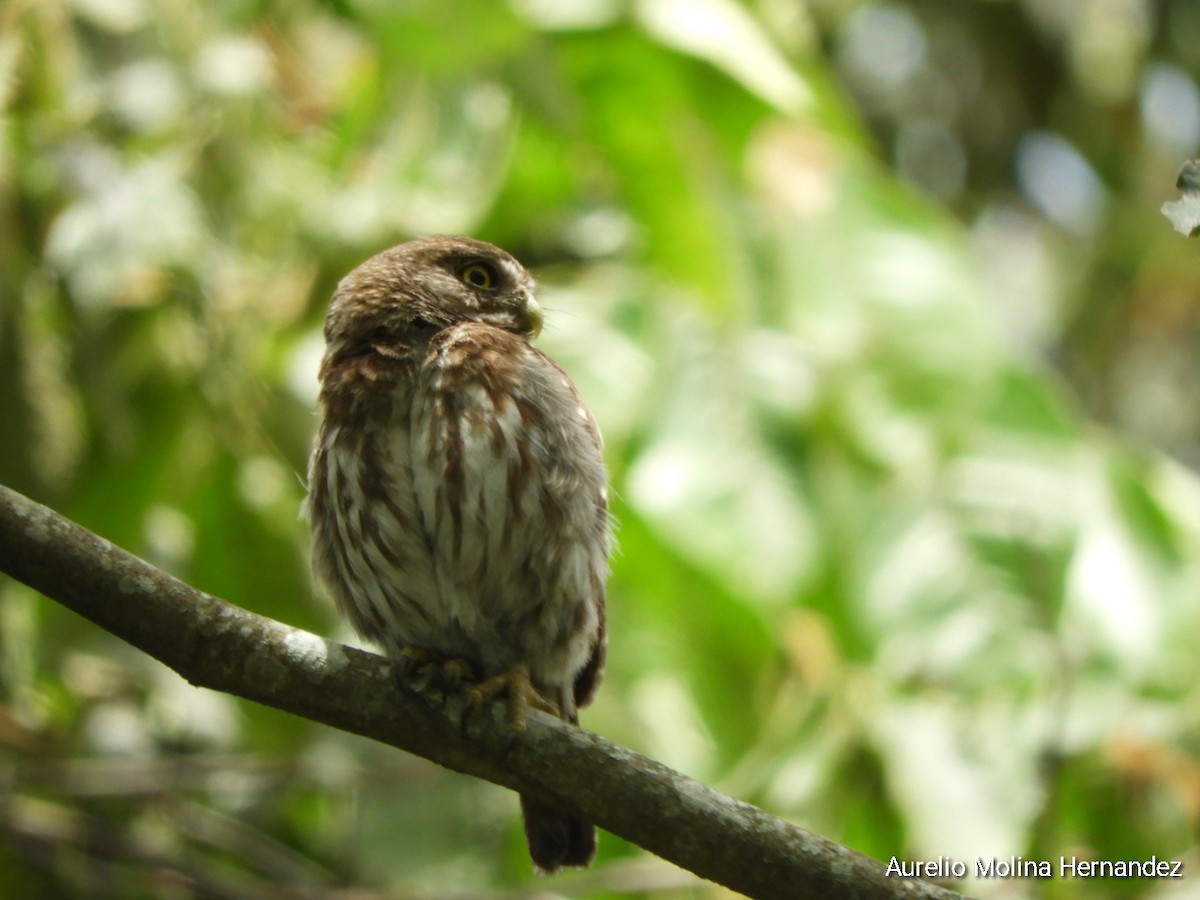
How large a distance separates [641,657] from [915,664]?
0.97 metres

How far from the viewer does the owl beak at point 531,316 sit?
4531mm

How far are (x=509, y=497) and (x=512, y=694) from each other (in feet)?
2.22

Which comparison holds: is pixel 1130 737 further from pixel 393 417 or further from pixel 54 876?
pixel 54 876

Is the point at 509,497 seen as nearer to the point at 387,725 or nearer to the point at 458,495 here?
the point at 458,495

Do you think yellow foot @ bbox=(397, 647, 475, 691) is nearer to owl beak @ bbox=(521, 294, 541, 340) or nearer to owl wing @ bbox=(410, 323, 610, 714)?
owl wing @ bbox=(410, 323, 610, 714)

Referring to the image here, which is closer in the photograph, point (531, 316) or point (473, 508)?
point (473, 508)

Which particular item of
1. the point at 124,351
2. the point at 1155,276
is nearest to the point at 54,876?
the point at 124,351

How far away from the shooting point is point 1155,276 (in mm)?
9555

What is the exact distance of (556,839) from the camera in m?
4.23

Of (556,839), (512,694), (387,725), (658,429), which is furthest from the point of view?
(658,429)

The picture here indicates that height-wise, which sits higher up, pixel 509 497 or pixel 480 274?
pixel 480 274

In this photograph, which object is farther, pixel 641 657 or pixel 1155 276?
pixel 1155 276

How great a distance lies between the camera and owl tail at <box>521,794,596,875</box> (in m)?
4.23

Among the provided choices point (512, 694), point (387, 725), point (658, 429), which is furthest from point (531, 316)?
point (387, 725)
